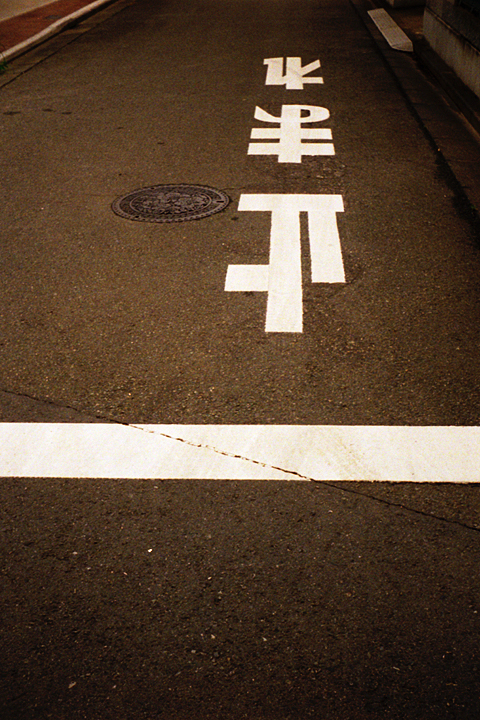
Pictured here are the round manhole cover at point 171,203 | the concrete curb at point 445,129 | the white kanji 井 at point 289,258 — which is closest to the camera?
the white kanji 井 at point 289,258

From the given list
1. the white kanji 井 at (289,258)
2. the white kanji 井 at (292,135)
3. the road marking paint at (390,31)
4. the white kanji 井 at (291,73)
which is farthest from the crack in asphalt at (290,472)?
the road marking paint at (390,31)

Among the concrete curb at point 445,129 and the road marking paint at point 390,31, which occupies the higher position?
the road marking paint at point 390,31

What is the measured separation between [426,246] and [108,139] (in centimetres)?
456

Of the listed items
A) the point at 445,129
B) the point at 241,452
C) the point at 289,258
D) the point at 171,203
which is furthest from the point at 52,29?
the point at 241,452

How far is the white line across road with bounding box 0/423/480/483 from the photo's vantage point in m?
3.54

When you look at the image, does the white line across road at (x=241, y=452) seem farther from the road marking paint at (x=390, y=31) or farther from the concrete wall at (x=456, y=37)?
the road marking paint at (x=390, y=31)

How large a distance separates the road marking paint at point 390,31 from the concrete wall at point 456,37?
0.50m

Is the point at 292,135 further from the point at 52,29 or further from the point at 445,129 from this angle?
the point at 52,29

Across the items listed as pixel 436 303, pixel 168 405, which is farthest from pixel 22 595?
pixel 436 303

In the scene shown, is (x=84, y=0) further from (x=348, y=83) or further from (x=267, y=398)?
(x=267, y=398)

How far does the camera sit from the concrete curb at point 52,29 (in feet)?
44.7

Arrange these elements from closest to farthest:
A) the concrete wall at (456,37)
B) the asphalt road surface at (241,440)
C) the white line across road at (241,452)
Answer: the asphalt road surface at (241,440) → the white line across road at (241,452) → the concrete wall at (456,37)

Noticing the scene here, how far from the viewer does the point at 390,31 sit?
49.4ft

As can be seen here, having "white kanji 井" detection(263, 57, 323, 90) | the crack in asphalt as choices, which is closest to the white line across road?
the crack in asphalt
